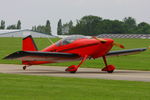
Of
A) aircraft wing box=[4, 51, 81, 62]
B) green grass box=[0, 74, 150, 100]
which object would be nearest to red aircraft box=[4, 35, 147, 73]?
aircraft wing box=[4, 51, 81, 62]

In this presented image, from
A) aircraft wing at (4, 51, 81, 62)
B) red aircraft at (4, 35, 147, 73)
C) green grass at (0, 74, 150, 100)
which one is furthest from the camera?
red aircraft at (4, 35, 147, 73)

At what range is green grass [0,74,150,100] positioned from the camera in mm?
13766

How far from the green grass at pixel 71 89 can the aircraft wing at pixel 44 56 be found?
406 cm

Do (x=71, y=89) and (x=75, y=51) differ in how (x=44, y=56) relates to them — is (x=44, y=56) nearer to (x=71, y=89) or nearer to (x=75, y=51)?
(x=75, y=51)

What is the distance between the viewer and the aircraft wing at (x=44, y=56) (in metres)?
22.6

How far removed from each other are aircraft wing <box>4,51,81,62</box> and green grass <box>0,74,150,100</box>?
160 inches

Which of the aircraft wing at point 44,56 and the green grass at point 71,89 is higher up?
the aircraft wing at point 44,56

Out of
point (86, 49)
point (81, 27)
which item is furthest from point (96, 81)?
point (81, 27)

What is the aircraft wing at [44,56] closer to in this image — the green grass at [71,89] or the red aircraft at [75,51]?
the red aircraft at [75,51]

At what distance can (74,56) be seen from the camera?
24.2 m

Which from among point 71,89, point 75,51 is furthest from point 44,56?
point 71,89

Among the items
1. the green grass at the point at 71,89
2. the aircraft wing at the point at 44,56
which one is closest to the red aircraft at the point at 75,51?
the aircraft wing at the point at 44,56

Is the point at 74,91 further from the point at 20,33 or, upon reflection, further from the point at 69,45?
the point at 20,33

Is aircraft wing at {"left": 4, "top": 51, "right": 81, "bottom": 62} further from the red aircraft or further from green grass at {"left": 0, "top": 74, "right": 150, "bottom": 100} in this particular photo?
green grass at {"left": 0, "top": 74, "right": 150, "bottom": 100}
